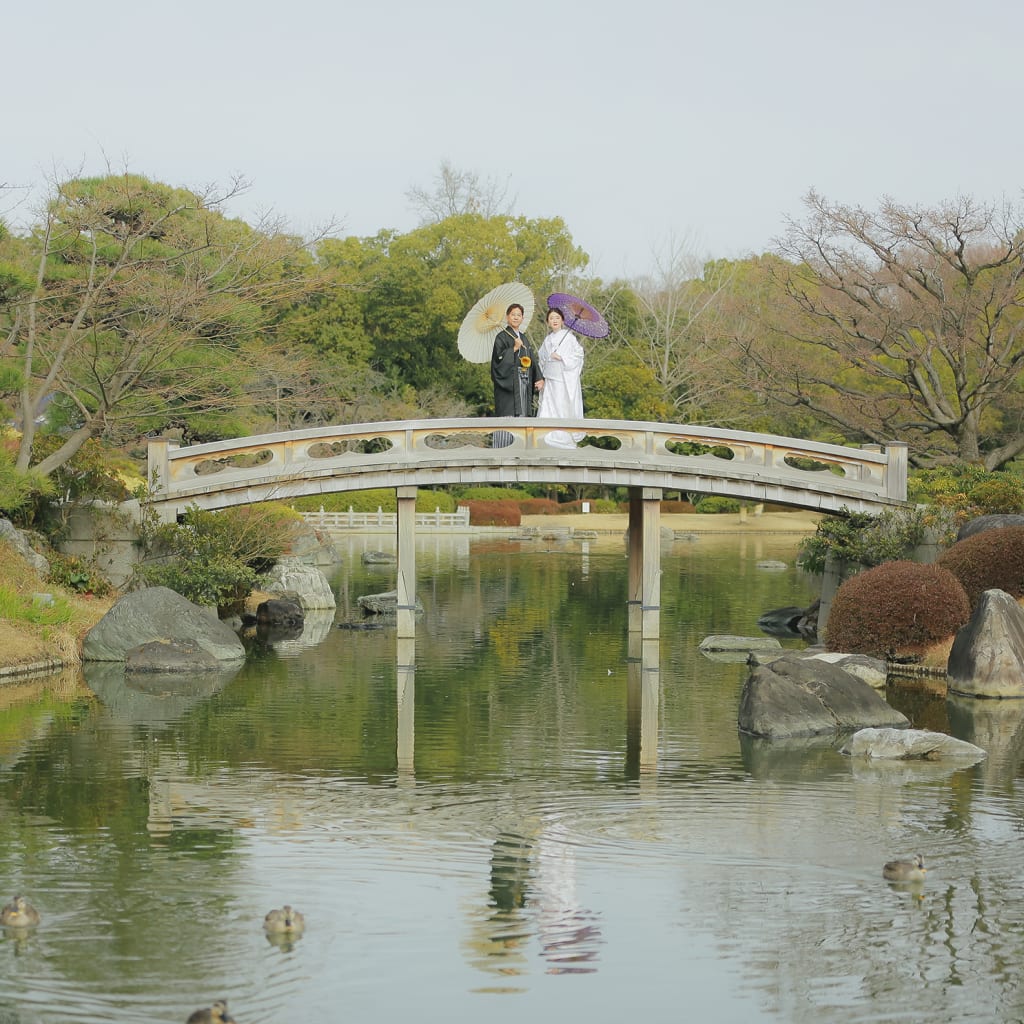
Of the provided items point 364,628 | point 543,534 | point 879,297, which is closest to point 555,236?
point 543,534

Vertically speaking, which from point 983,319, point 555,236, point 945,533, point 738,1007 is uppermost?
point 555,236

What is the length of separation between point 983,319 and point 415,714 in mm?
17663

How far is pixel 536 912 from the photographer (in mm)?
9961

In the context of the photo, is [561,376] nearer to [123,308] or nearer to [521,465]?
[521,465]

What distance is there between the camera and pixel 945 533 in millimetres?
23156

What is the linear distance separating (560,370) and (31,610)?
9.13m

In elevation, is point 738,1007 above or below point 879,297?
below

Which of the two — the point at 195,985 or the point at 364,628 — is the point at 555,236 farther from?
the point at 195,985

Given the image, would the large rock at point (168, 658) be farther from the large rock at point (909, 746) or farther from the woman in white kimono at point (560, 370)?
the large rock at point (909, 746)

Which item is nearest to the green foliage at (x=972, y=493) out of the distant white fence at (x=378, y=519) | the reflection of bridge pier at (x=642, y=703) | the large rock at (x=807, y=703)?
the reflection of bridge pier at (x=642, y=703)

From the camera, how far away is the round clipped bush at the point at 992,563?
2141 centimetres

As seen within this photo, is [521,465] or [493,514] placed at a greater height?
[493,514]

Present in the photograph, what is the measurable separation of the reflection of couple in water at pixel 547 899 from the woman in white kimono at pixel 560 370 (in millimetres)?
13636

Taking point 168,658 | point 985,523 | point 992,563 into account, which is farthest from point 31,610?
point 985,523
